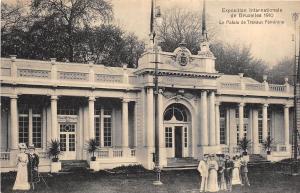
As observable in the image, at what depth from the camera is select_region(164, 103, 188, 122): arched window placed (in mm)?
21781

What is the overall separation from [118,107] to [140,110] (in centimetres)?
122

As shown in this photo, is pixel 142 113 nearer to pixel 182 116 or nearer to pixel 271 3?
pixel 182 116

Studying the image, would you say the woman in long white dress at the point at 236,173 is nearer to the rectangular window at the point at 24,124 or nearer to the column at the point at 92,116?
the column at the point at 92,116

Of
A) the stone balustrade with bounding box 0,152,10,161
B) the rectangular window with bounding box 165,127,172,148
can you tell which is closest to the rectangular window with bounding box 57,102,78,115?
the stone balustrade with bounding box 0,152,10,161

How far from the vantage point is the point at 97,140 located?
20672mm

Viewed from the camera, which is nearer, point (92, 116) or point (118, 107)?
point (92, 116)

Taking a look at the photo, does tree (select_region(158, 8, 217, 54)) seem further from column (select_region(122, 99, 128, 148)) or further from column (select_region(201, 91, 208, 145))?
column (select_region(122, 99, 128, 148))

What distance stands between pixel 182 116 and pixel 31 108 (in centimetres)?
759

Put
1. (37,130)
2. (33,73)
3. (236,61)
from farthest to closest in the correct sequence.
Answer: (236,61) < (37,130) < (33,73)

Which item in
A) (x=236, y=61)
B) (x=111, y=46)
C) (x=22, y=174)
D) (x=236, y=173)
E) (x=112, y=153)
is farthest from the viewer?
(x=236, y=61)

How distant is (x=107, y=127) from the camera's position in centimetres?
2108

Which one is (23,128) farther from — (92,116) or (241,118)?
(241,118)

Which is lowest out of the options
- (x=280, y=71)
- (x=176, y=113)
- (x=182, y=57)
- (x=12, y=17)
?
(x=176, y=113)

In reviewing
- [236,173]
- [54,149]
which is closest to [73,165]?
[54,149]
